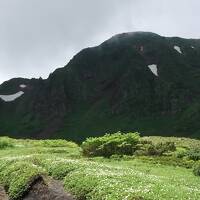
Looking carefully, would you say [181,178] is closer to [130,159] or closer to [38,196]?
[38,196]

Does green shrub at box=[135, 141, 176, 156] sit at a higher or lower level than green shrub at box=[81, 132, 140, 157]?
lower

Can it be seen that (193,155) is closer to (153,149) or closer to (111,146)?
(153,149)

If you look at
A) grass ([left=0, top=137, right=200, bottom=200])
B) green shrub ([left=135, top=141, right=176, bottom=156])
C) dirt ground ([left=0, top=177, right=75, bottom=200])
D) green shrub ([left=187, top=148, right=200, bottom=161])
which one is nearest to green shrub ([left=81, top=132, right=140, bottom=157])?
green shrub ([left=135, top=141, right=176, bottom=156])

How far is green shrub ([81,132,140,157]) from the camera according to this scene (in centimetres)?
4606

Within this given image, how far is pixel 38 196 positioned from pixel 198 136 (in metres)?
172

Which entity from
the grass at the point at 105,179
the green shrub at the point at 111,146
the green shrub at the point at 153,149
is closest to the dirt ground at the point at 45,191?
the grass at the point at 105,179

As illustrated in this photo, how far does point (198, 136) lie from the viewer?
630ft

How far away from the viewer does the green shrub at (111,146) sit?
46.1m

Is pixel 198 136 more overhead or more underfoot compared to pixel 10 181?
more underfoot

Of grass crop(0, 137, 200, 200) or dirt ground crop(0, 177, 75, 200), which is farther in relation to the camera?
dirt ground crop(0, 177, 75, 200)

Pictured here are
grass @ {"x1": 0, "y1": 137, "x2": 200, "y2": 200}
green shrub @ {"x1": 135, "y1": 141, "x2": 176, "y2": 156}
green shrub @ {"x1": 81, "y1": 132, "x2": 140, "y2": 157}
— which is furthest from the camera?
green shrub @ {"x1": 81, "y1": 132, "x2": 140, "y2": 157}

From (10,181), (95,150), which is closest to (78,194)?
(10,181)

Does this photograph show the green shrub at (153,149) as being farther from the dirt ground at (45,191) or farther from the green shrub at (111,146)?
the dirt ground at (45,191)

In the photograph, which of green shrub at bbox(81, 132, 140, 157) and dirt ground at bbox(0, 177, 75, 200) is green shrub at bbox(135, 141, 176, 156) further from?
dirt ground at bbox(0, 177, 75, 200)
